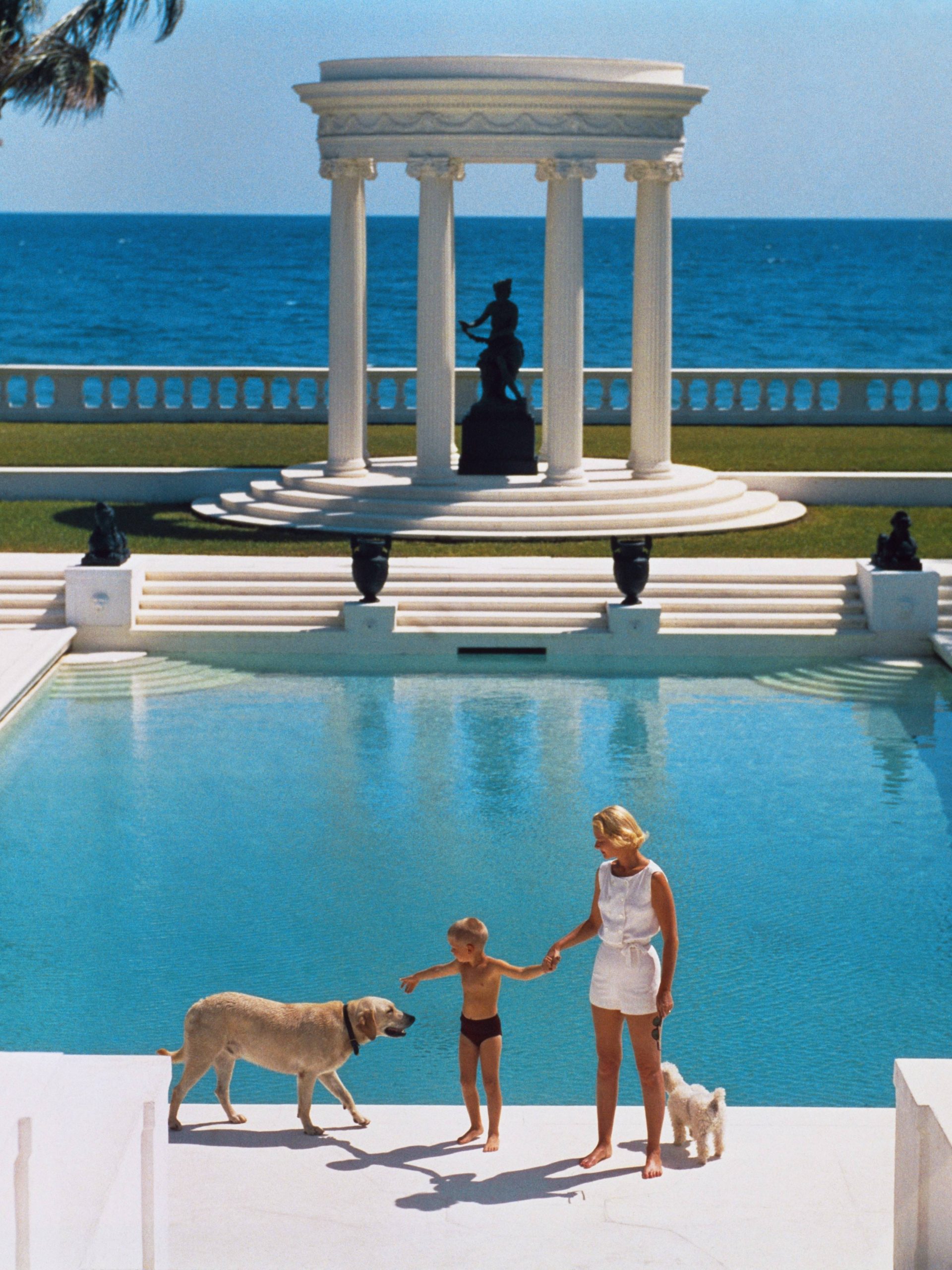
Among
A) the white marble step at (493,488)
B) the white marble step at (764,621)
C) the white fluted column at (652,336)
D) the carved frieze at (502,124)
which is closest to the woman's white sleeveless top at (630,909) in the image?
the white marble step at (764,621)

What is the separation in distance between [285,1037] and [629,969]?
6.17ft

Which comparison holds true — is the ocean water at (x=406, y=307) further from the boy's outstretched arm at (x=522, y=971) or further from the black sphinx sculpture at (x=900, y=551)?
the boy's outstretched arm at (x=522, y=971)

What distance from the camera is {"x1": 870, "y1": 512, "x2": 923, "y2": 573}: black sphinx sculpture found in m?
25.0

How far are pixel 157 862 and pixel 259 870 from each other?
3.02 feet

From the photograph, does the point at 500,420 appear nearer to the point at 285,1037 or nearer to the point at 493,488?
the point at 493,488

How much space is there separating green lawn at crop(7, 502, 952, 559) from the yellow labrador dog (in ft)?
58.1

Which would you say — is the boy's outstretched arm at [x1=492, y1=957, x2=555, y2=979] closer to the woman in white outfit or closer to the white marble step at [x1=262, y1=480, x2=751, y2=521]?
the woman in white outfit

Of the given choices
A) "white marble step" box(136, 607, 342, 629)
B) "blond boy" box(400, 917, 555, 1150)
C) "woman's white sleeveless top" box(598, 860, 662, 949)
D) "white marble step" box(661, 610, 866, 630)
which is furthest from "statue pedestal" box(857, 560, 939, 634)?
"woman's white sleeveless top" box(598, 860, 662, 949)

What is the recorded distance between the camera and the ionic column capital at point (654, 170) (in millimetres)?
29609

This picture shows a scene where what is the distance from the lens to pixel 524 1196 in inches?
372

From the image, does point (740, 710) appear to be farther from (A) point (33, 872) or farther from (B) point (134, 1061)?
(B) point (134, 1061)

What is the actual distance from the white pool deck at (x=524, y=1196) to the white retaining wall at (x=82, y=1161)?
1.16 meters

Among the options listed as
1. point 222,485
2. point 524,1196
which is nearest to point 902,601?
point 222,485

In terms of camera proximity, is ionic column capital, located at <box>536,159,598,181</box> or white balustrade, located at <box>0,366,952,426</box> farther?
white balustrade, located at <box>0,366,952,426</box>
